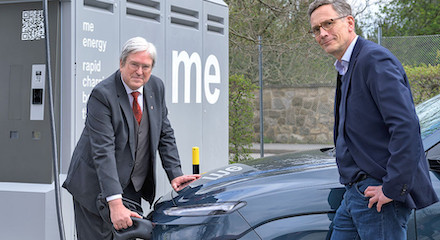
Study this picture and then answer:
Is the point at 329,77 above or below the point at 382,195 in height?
above

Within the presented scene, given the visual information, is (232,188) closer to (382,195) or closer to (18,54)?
(382,195)

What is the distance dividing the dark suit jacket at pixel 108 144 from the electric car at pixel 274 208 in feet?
1.21

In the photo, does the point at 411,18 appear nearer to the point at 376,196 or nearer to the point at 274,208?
the point at 274,208

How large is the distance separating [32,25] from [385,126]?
Result: 324 centimetres

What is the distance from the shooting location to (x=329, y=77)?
618 inches

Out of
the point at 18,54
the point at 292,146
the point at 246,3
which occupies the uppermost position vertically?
the point at 246,3

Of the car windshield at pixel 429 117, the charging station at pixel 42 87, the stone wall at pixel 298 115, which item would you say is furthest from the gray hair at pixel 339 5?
the stone wall at pixel 298 115

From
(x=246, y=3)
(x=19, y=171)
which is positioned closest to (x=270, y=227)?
(x=19, y=171)

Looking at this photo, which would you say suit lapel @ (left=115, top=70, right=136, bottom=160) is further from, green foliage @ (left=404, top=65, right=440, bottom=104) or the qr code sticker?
green foliage @ (left=404, top=65, right=440, bottom=104)

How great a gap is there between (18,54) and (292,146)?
11.5 meters

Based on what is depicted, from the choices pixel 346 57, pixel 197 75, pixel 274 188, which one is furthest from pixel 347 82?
pixel 197 75

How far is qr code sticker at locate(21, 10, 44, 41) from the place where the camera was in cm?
482

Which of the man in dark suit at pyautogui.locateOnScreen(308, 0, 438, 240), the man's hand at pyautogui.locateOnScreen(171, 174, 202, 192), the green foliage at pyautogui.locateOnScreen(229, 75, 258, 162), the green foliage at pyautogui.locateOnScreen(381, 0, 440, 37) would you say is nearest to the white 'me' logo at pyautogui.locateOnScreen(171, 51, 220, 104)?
the man's hand at pyautogui.locateOnScreen(171, 174, 202, 192)

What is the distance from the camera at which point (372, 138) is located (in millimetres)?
2680
